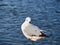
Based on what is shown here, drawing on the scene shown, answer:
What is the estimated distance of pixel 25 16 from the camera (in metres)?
11.2

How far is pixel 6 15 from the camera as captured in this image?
1145 cm

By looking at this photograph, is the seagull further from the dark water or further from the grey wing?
the dark water

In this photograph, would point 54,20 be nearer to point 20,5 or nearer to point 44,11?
point 44,11

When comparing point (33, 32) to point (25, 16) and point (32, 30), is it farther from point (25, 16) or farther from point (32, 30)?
point (25, 16)

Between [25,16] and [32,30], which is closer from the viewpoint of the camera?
[32,30]

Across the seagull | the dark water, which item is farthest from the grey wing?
the dark water

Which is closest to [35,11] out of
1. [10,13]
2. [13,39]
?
[10,13]

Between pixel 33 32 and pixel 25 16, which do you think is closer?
pixel 33 32

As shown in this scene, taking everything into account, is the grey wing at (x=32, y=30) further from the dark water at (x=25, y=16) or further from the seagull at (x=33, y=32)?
the dark water at (x=25, y=16)

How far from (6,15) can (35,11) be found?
130 centimetres

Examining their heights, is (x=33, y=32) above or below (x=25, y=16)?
above

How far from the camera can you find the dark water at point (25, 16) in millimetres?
8930

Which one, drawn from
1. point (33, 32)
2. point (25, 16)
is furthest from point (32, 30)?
point (25, 16)

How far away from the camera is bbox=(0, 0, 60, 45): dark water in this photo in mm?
8930
